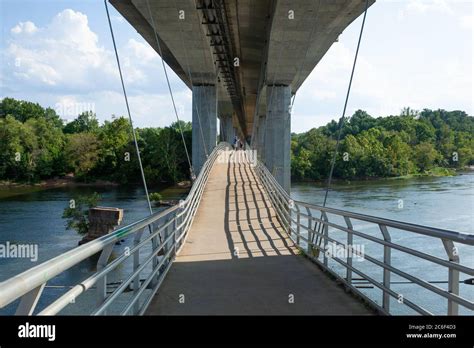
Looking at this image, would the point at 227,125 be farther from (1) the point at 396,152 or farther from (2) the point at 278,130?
(1) the point at 396,152

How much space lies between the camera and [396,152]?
91.4 metres

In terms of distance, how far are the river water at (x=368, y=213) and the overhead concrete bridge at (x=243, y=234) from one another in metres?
0.88

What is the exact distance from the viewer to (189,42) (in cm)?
1886

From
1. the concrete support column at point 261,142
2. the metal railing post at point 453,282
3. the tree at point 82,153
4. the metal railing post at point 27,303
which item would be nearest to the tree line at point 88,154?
the tree at point 82,153

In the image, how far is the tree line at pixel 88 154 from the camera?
243ft

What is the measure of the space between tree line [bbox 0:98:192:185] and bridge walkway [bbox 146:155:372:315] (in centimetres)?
5900

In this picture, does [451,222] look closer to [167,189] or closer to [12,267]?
[12,267]

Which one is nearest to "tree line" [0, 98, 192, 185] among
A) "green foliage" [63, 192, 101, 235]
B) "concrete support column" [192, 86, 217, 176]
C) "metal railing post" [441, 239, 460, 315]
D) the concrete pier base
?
"green foliage" [63, 192, 101, 235]

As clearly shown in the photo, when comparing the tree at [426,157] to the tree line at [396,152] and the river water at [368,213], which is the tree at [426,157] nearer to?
the tree line at [396,152]

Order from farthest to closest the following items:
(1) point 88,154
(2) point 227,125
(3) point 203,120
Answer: (1) point 88,154
(2) point 227,125
(3) point 203,120

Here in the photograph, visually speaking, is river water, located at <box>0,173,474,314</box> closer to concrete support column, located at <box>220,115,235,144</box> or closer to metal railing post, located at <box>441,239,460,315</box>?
concrete support column, located at <box>220,115,235,144</box>

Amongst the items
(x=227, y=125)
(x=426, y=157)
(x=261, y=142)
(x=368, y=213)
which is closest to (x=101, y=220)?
(x=261, y=142)

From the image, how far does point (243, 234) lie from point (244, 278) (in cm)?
449
